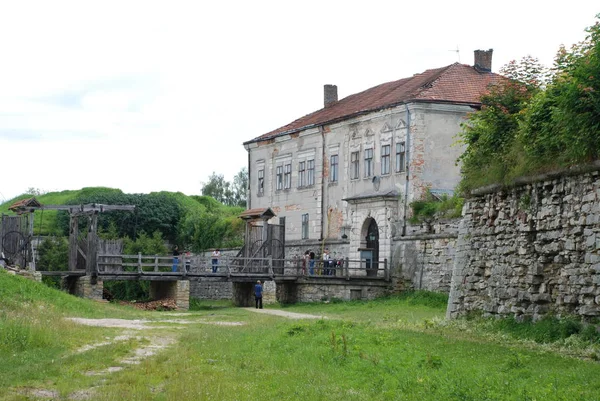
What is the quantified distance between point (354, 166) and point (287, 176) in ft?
21.3

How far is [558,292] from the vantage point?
1994 cm

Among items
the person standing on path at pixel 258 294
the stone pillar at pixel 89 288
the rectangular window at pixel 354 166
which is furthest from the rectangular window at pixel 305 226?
the stone pillar at pixel 89 288

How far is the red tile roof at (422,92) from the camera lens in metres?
44.3

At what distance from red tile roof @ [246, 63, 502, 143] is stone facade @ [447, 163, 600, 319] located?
55.9 ft

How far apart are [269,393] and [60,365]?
437 cm

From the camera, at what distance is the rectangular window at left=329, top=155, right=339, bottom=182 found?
5041 centimetres

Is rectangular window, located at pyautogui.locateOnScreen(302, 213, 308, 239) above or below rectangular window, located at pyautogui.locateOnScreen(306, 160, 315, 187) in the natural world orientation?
below

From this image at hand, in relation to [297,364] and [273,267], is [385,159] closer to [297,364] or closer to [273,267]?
[273,267]

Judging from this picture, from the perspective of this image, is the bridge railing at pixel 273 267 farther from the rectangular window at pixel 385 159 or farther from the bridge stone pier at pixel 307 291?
the rectangular window at pixel 385 159

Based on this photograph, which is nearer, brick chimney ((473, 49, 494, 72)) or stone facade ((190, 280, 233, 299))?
brick chimney ((473, 49, 494, 72))

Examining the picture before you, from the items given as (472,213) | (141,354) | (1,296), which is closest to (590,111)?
(472,213)

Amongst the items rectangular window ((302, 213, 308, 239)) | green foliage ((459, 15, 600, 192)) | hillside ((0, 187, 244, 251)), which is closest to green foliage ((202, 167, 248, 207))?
hillside ((0, 187, 244, 251))

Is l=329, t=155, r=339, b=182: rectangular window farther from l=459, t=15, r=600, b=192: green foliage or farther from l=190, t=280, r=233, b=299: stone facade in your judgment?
l=459, t=15, r=600, b=192: green foliage

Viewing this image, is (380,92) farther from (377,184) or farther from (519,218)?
(519,218)
